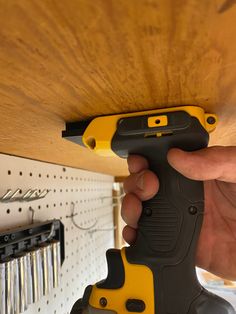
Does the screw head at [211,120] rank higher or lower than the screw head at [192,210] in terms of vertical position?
higher

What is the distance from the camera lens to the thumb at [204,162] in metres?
0.38

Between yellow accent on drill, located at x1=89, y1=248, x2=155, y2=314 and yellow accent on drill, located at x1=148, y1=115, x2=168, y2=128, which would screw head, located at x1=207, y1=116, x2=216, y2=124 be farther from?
yellow accent on drill, located at x1=89, y1=248, x2=155, y2=314

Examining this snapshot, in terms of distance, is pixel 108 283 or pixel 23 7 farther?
pixel 108 283

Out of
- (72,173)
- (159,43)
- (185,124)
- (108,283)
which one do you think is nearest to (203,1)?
(159,43)

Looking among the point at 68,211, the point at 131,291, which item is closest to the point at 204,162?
the point at 131,291

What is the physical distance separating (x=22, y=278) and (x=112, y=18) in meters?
0.56

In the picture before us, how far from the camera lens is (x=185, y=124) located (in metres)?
0.34

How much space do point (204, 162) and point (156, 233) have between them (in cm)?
14

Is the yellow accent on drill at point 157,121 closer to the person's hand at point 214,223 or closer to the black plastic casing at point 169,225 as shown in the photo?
the black plastic casing at point 169,225

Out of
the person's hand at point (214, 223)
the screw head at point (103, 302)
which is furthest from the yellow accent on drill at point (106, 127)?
the screw head at point (103, 302)

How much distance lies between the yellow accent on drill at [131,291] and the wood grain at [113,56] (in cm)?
25

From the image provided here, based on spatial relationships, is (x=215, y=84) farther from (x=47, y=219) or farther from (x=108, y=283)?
(x=47, y=219)

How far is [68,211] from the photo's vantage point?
927 millimetres

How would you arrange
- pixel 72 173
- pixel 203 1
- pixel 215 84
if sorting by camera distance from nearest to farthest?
pixel 203 1 → pixel 215 84 → pixel 72 173
